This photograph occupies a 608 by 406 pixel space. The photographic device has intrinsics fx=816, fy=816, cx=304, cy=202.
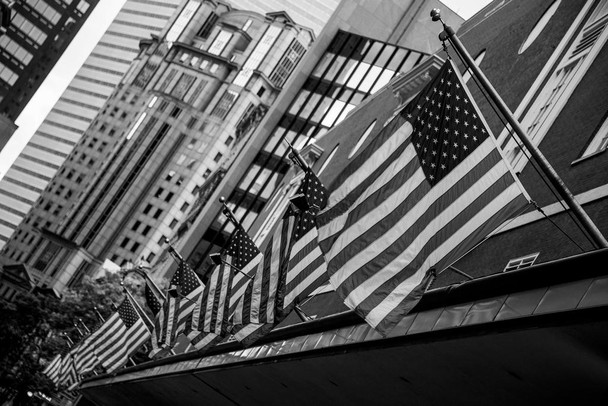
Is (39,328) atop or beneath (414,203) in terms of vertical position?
beneath

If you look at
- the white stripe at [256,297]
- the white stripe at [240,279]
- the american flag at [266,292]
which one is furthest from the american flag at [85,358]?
the white stripe at [256,297]

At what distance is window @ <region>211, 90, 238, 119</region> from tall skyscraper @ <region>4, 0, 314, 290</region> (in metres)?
0.23

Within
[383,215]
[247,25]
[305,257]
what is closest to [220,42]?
[247,25]

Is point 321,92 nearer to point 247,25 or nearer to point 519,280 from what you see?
point 519,280

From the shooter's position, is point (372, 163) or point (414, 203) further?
point (372, 163)

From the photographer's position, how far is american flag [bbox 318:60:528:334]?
920cm

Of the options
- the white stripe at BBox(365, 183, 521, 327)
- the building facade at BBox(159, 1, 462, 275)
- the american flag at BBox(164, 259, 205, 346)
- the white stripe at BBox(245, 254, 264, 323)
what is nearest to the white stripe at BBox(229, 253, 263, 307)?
the white stripe at BBox(245, 254, 264, 323)

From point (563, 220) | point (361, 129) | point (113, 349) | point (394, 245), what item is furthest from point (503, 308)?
point (361, 129)

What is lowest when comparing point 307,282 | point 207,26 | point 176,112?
point 307,282

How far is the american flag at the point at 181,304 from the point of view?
20828mm

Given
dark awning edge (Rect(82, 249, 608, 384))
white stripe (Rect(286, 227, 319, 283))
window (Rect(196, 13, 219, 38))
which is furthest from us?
window (Rect(196, 13, 219, 38))

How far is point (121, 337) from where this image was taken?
27.5 m

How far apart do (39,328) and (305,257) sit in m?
43.7

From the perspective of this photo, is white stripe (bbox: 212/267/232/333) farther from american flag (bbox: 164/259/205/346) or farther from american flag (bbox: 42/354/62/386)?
american flag (bbox: 42/354/62/386)
